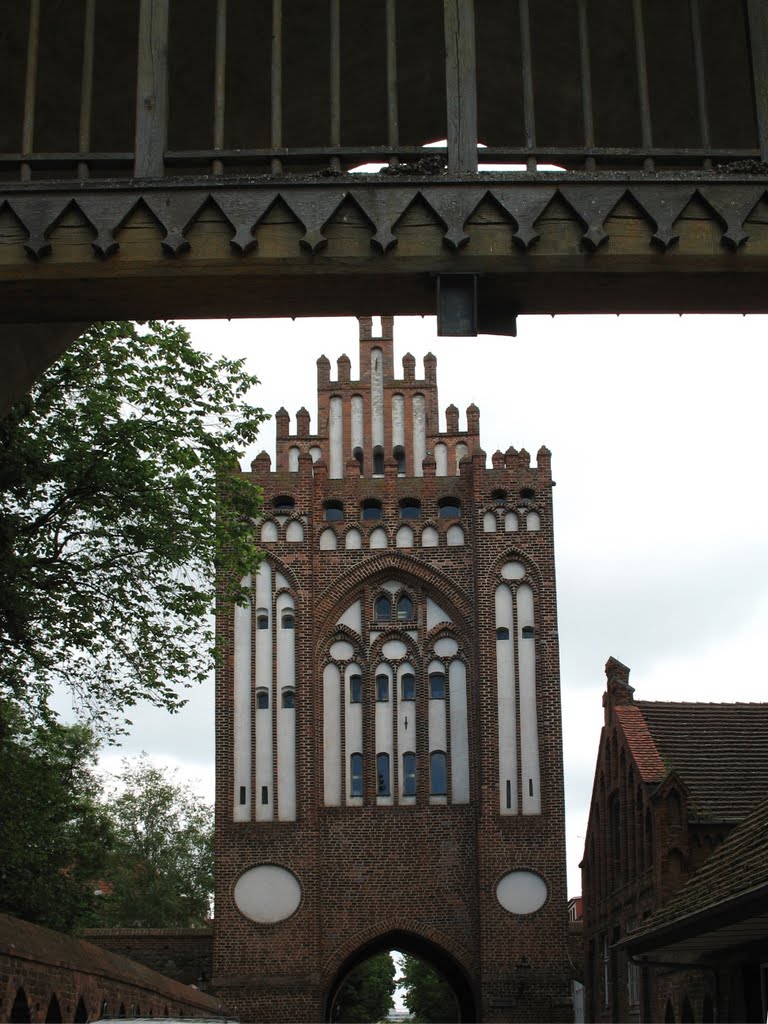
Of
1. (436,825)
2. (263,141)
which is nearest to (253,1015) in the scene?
(436,825)

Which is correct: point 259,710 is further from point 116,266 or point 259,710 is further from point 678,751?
point 116,266

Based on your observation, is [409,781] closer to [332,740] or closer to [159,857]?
[332,740]

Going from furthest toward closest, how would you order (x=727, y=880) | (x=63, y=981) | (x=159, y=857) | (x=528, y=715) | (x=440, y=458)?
(x=159, y=857)
(x=440, y=458)
(x=528, y=715)
(x=63, y=981)
(x=727, y=880)

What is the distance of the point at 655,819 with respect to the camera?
74.5 ft

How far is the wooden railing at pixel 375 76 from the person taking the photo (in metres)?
8.62

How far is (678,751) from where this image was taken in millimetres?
25859

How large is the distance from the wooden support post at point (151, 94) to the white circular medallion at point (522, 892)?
25012 millimetres

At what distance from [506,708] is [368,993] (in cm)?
2706

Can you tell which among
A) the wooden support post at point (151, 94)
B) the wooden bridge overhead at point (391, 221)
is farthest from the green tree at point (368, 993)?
→ the wooden support post at point (151, 94)

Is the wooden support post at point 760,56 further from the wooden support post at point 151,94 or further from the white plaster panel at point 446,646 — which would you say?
the white plaster panel at point 446,646

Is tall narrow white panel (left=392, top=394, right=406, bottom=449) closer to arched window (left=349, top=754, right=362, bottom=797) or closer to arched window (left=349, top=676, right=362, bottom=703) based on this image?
arched window (left=349, top=676, right=362, bottom=703)

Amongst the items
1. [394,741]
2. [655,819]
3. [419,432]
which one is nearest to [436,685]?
[394,741]

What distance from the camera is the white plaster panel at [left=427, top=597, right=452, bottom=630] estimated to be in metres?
33.2

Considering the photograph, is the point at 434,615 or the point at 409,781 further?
the point at 434,615
